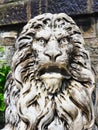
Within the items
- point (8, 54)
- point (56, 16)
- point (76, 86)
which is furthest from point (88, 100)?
point (8, 54)

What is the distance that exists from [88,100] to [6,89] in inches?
25.1

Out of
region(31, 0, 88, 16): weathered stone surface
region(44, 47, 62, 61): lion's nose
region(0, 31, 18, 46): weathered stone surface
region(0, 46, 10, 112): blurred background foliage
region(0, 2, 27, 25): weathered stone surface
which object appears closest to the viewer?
region(44, 47, 62, 61): lion's nose

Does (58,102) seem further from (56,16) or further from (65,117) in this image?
(56,16)

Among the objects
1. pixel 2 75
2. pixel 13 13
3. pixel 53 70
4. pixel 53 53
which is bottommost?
pixel 2 75

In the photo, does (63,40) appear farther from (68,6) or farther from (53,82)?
(68,6)

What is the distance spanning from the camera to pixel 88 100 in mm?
3816

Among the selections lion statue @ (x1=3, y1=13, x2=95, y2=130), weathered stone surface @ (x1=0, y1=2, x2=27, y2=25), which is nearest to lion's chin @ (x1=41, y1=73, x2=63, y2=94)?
lion statue @ (x1=3, y1=13, x2=95, y2=130)

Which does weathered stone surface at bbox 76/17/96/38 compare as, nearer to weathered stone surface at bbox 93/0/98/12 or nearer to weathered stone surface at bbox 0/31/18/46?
weathered stone surface at bbox 93/0/98/12

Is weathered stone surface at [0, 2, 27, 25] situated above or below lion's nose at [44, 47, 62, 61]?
above

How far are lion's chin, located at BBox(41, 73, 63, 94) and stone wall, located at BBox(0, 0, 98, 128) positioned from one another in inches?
67.3

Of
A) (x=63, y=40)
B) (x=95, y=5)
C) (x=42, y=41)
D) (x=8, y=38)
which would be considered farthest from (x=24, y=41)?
(x=8, y=38)

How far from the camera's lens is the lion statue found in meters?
3.77

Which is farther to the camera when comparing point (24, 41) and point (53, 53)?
point (24, 41)

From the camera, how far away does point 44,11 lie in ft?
19.3
